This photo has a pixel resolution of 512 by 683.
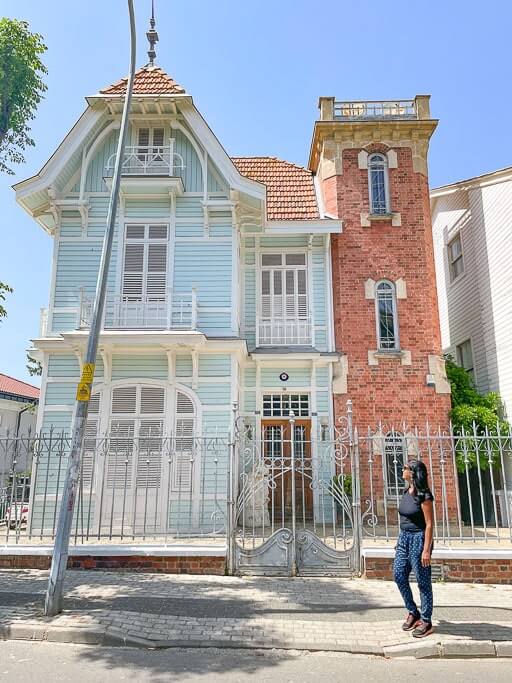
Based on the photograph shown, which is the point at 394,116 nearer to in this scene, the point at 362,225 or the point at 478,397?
the point at 362,225

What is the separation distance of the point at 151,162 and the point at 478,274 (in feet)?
34.7

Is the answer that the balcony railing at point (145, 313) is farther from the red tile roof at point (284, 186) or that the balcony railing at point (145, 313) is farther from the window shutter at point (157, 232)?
the red tile roof at point (284, 186)

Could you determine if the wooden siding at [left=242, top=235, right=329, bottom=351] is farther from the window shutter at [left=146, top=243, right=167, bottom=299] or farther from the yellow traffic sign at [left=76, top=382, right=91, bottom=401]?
the yellow traffic sign at [left=76, top=382, right=91, bottom=401]

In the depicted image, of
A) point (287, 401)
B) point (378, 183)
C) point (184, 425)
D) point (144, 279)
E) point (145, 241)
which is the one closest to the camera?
point (184, 425)

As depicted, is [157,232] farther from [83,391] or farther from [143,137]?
[83,391]

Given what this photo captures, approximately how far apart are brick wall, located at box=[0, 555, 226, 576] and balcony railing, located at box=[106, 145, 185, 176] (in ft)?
31.5

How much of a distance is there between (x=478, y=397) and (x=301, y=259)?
6.47 m

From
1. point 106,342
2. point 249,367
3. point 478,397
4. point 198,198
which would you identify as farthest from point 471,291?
point 106,342

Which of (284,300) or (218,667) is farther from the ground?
(284,300)

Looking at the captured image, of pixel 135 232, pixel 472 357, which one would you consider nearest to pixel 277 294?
pixel 135 232

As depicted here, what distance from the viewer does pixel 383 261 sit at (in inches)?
592

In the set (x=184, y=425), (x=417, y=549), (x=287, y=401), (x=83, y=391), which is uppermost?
(x=287, y=401)

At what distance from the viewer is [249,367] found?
47.0 ft

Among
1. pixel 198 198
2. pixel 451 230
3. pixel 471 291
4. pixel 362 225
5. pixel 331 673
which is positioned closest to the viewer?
pixel 331 673
